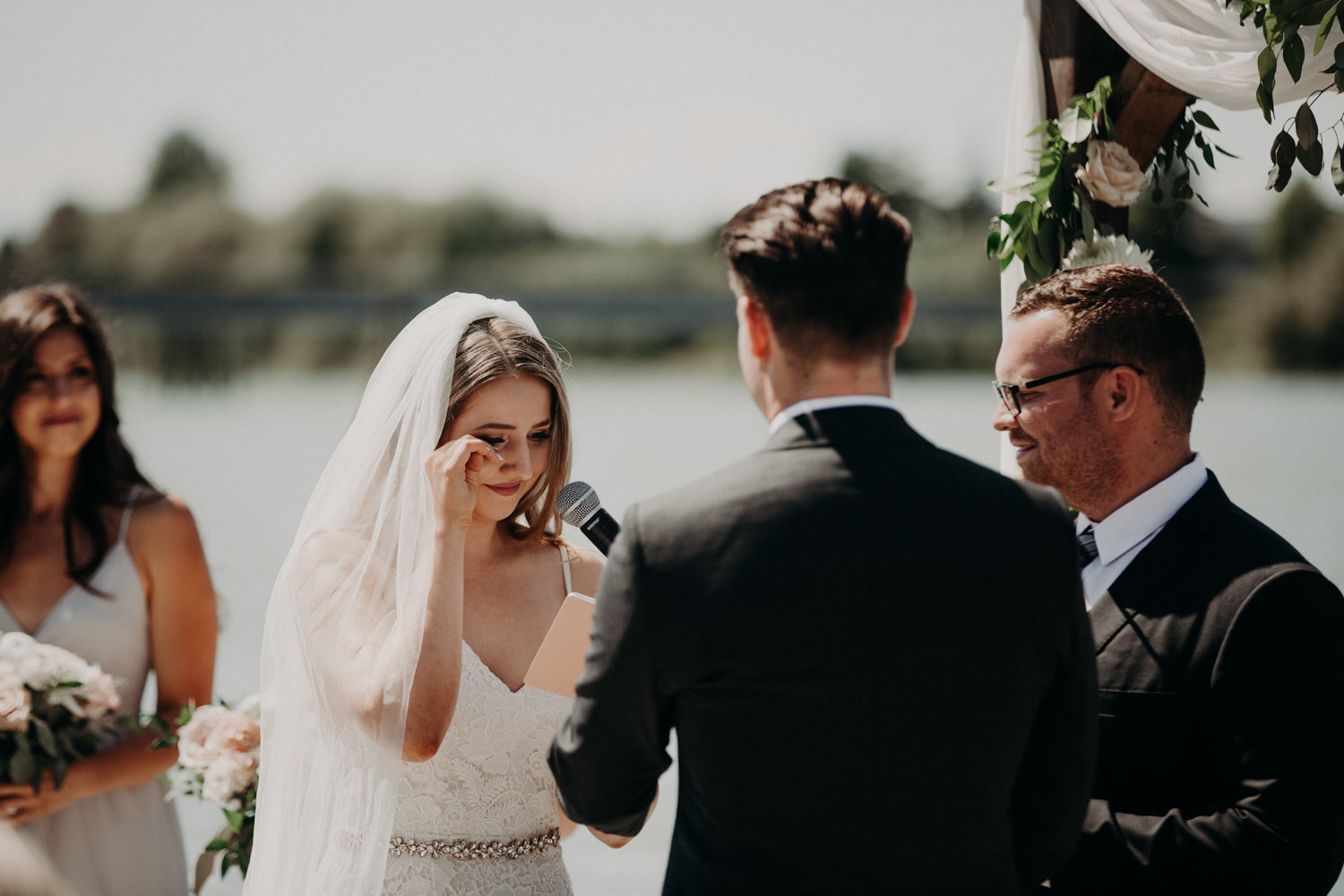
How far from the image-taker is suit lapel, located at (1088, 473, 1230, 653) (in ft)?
5.93

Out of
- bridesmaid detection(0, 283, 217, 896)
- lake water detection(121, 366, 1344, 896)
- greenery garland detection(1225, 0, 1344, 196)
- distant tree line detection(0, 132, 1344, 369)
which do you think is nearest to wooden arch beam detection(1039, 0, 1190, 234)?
greenery garland detection(1225, 0, 1344, 196)

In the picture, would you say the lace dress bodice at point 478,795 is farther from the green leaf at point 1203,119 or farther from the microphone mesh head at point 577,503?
the green leaf at point 1203,119

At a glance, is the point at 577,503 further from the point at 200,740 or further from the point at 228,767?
the point at 200,740

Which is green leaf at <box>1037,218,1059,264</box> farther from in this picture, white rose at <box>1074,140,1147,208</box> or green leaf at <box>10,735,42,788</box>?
green leaf at <box>10,735,42,788</box>

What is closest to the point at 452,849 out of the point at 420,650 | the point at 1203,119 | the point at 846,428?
the point at 420,650

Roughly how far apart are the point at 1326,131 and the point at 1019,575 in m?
1.64

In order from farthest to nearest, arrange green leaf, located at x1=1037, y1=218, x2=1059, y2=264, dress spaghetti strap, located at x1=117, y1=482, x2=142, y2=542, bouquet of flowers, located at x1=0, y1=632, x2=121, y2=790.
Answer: dress spaghetti strap, located at x1=117, y1=482, x2=142, y2=542 < green leaf, located at x1=1037, y1=218, x2=1059, y2=264 < bouquet of flowers, located at x1=0, y1=632, x2=121, y2=790

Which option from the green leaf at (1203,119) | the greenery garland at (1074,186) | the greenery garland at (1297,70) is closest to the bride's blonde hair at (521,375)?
the greenery garland at (1074,186)

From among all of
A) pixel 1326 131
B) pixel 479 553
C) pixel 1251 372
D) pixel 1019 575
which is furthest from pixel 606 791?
pixel 1251 372

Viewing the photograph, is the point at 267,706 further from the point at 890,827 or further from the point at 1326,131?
the point at 1326,131

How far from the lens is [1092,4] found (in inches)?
103

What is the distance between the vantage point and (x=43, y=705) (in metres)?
2.71

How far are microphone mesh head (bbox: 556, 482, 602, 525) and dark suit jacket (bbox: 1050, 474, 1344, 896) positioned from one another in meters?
0.94

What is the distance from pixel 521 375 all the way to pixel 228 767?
3.96 ft
